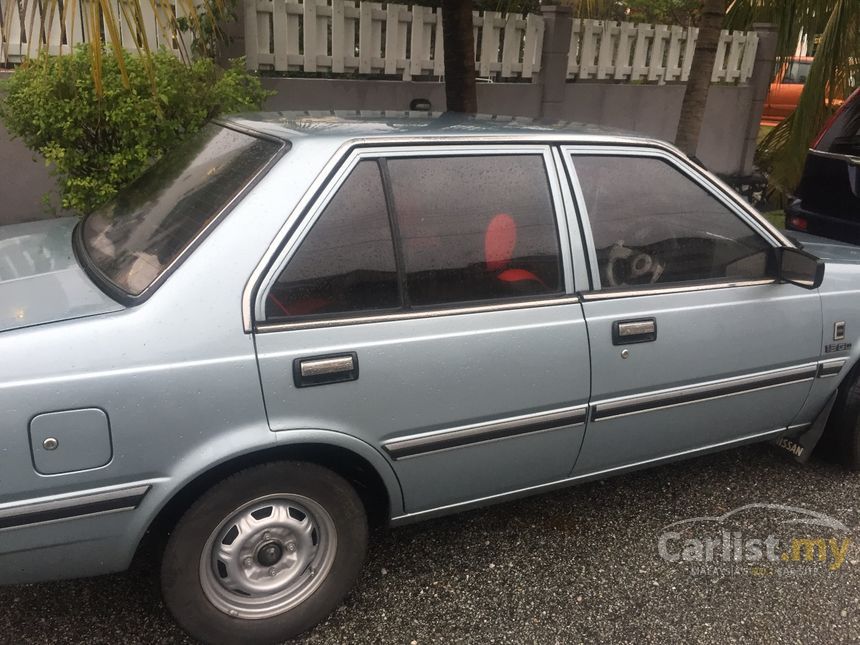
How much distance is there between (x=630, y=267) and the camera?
2838 mm

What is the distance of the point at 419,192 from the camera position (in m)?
2.50

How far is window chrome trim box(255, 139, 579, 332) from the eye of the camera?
88.0 inches

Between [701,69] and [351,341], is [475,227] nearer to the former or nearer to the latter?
[351,341]

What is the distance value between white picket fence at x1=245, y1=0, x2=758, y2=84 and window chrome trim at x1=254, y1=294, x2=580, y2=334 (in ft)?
14.7

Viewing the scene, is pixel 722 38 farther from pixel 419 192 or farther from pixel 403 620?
pixel 403 620

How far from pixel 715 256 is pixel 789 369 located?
597mm

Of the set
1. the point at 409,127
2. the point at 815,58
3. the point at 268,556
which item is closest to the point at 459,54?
the point at 409,127

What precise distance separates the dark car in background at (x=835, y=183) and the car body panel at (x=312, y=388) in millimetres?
2551

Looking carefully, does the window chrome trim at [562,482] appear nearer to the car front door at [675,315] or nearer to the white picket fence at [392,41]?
the car front door at [675,315]

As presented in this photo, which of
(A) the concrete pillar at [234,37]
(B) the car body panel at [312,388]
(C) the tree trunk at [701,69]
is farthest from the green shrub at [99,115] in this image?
(C) the tree trunk at [701,69]

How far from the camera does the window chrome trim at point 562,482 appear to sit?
2.65 metres

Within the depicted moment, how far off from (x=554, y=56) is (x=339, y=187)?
619 cm

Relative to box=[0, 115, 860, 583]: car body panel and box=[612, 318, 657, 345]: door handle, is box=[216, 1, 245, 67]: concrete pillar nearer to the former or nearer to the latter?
box=[0, 115, 860, 583]: car body panel

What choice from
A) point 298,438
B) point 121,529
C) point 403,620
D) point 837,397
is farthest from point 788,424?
point 121,529
